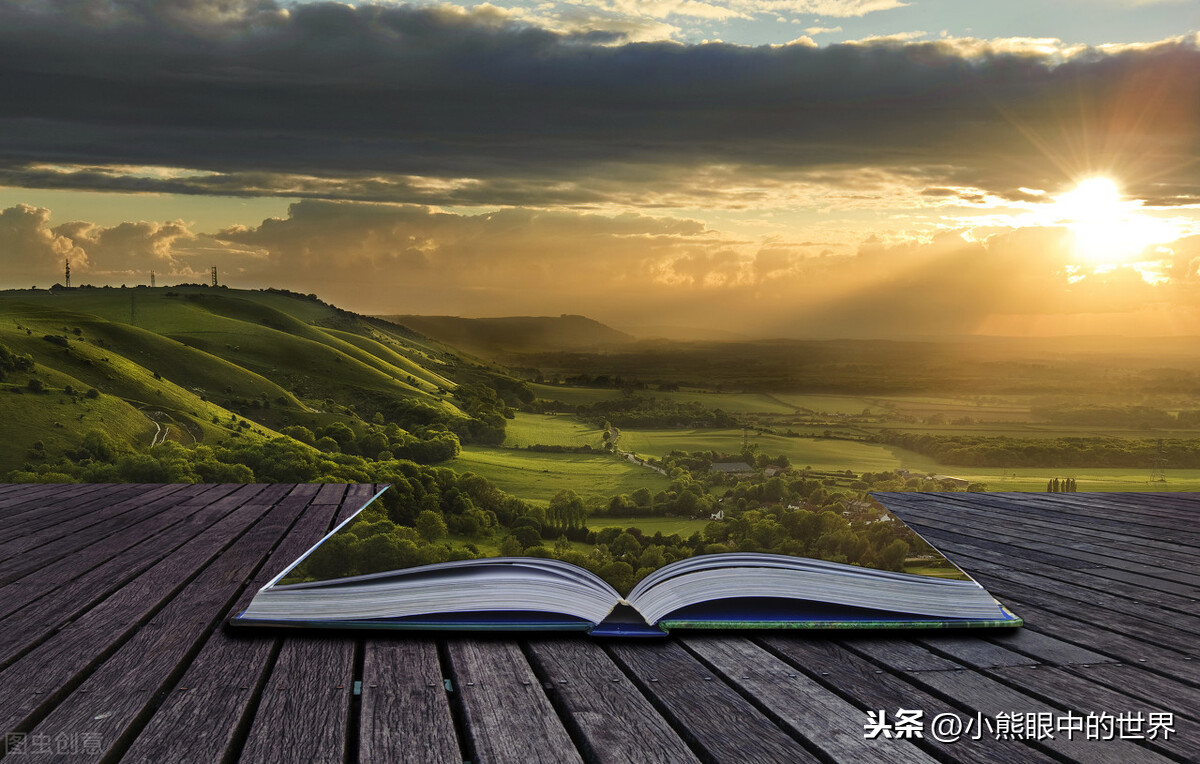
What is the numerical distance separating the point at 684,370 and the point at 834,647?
102ft

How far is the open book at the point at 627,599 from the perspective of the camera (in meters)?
2.45

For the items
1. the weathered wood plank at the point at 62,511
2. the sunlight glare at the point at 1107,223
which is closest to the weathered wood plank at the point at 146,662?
the weathered wood plank at the point at 62,511

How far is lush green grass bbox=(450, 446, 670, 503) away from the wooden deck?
894 inches

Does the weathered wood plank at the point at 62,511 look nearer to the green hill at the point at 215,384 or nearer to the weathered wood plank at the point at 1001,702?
the weathered wood plank at the point at 1001,702

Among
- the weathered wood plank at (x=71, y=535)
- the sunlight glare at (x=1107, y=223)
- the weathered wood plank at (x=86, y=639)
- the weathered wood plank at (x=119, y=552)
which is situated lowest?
the weathered wood plank at (x=71, y=535)

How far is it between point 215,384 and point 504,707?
29.9 m

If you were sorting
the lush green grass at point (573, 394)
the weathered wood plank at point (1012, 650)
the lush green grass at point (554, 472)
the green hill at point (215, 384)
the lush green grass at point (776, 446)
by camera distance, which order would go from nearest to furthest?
the weathered wood plank at point (1012, 650) < the green hill at point (215, 384) < the lush green grass at point (554, 472) < the lush green grass at point (776, 446) < the lush green grass at point (573, 394)

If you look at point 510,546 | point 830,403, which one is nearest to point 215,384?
point 510,546

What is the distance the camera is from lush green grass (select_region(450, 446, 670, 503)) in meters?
26.2

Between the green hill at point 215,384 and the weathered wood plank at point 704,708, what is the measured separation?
20.3 meters

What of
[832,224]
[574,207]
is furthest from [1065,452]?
[574,207]

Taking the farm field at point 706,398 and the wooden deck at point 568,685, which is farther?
the farm field at point 706,398

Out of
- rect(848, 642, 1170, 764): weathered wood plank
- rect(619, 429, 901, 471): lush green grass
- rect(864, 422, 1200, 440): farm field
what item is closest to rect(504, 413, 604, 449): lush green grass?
rect(619, 429, 901, 471): lush green grass

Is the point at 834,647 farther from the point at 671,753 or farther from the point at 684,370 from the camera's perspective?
the point at 684,370
